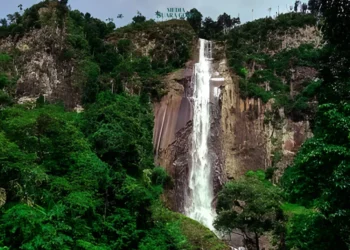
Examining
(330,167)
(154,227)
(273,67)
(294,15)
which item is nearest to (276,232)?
(154,227)

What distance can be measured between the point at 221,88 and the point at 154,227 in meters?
21.9

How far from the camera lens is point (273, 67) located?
42.6m

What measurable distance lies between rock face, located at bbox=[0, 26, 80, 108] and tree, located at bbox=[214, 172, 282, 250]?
18.8 metres

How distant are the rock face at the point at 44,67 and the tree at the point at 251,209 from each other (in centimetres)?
Answer: 1884

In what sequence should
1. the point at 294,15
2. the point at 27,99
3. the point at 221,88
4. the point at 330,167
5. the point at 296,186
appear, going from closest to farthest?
the point at 330,167 → the point at 296,186 → the point at 27,99 → the point at 221,88 → the point at 294,15

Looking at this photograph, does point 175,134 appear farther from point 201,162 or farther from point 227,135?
point 227,135

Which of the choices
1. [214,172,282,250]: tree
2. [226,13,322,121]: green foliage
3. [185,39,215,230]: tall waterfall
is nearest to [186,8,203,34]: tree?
[226,13,322,121]: green foliage

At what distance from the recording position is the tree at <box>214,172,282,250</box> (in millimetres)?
21781

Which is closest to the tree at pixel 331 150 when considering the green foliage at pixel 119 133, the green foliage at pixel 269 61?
the green foliage at pixel 119 133

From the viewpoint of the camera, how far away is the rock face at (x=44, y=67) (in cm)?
3666

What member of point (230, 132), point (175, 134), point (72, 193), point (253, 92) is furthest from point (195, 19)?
point (72, 193)

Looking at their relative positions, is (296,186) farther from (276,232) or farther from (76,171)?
(276,232)

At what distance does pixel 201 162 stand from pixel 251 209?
11.8 metres

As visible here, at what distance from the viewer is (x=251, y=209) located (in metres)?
21.8
